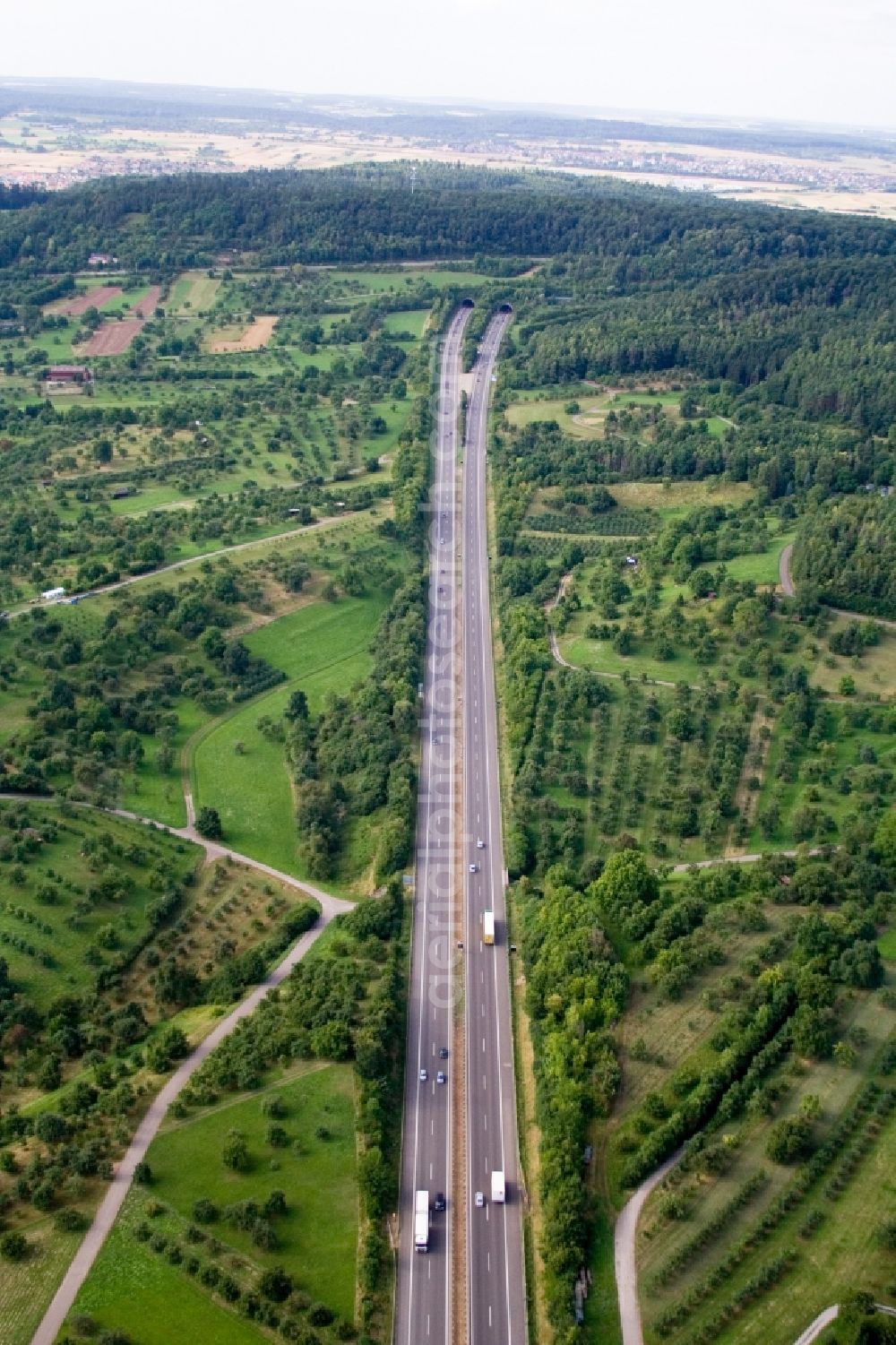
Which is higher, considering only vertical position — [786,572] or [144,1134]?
[786,572]

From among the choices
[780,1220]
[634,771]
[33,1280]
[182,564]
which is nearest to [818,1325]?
[780,1220]

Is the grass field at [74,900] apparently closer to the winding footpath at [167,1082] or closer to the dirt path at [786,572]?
the winding footpath at [167,1082]

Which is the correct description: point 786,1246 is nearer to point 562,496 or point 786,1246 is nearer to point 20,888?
point 20,888

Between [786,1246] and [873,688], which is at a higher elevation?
[873,688]

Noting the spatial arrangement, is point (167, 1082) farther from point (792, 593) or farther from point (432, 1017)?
point (792, 593)

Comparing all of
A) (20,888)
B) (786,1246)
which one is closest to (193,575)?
(20,888)

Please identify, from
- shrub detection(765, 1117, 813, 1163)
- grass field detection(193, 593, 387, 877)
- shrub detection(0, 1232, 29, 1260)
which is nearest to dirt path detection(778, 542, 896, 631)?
grass field detection(193, 593, 387, 877)

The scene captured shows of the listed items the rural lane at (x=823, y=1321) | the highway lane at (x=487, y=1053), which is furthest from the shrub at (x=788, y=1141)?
the highway lane at (x=487, y=1053)

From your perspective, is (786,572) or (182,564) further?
(182,564)
